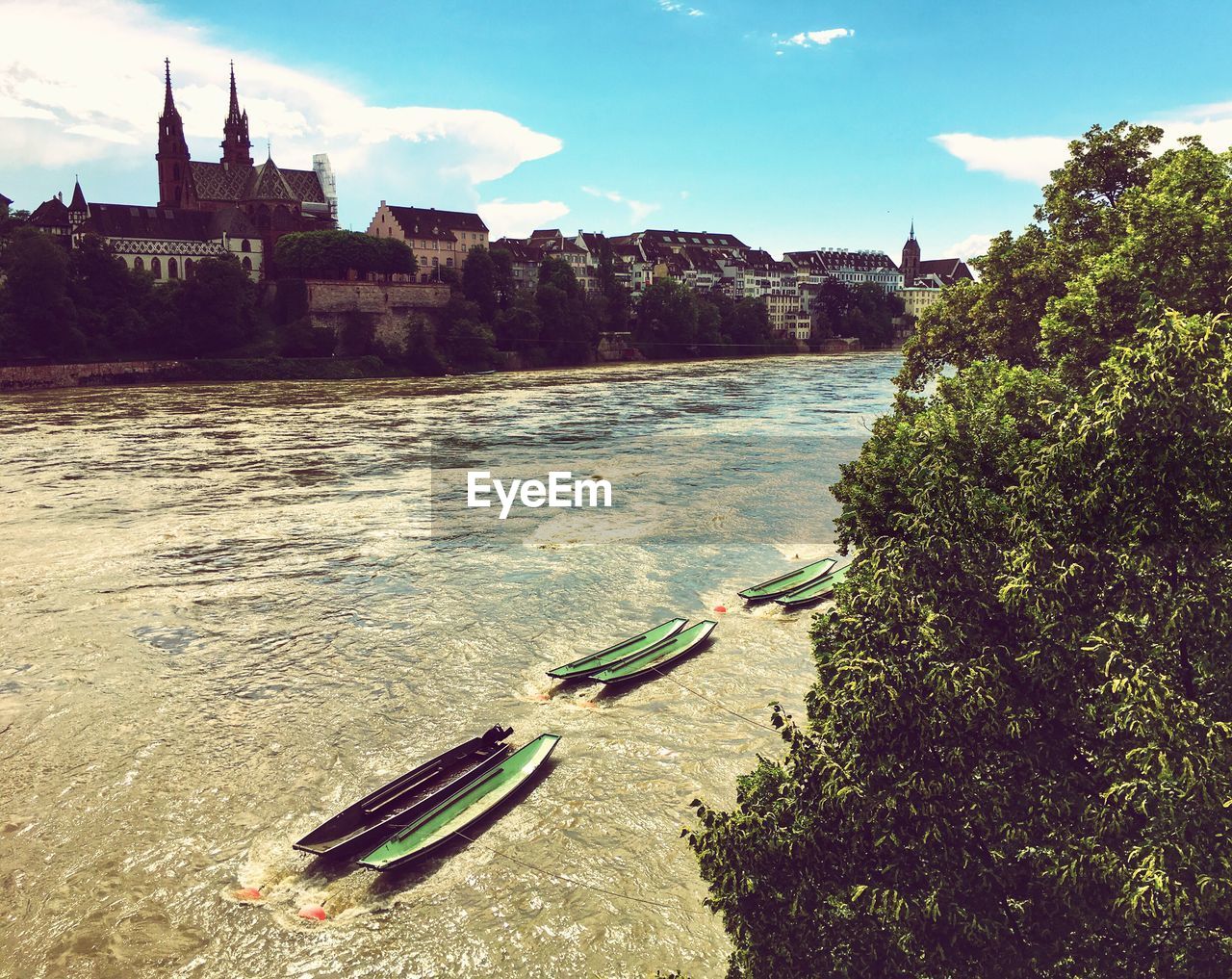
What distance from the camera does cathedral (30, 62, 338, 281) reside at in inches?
4414

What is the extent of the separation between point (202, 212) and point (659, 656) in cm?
12044

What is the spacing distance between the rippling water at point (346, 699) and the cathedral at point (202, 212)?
7631 centimetres

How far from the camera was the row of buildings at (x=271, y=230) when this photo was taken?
373 ft

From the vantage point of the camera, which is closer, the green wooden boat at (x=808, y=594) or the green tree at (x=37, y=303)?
the green wooden boat at (x=808, y=594)

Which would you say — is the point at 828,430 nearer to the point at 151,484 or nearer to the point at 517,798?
the point at 151,484

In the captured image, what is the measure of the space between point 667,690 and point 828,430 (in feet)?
132

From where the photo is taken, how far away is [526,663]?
20.2 metres

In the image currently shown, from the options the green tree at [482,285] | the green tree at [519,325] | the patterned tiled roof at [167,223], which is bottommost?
the green tree at [519,325]

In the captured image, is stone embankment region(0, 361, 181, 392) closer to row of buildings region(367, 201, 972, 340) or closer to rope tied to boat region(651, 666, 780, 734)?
row of buildings region(367, 201, 972, 340)

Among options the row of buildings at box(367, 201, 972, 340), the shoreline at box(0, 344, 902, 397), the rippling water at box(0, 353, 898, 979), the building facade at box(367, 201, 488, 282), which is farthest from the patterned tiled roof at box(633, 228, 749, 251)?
the rippling water at box(0, 353, 898, 979)

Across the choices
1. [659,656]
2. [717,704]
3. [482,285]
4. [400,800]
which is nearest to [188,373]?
[482,285]

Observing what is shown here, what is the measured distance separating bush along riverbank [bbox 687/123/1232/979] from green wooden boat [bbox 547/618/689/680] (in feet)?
31.7

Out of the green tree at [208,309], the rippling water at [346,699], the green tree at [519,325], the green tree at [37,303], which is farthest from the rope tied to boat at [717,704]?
the green tree at [519,325]

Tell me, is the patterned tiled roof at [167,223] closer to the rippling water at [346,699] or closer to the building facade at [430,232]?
the building facade at [430,232]
